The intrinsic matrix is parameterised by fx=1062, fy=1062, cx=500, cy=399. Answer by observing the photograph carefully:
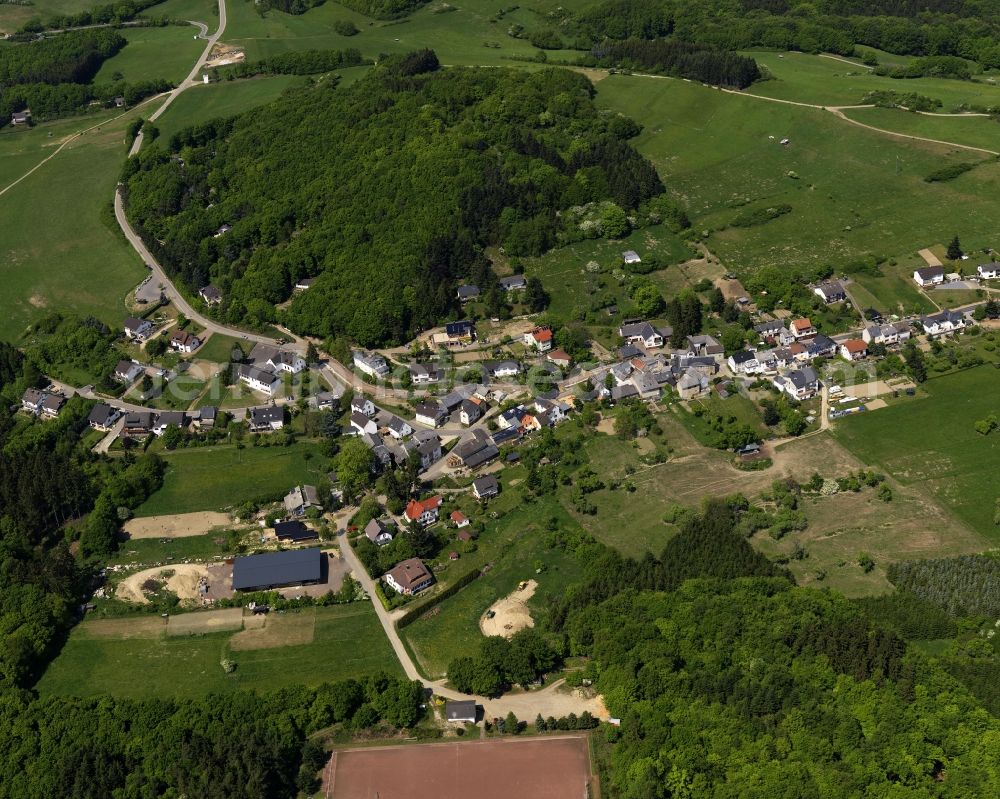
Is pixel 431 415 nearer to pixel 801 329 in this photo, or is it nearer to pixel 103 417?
pixel 103 417

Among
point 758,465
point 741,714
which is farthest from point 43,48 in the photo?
point 741,714

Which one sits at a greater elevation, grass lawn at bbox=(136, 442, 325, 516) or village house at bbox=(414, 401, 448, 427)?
village house at bbox=(414, 401, 448, 427)

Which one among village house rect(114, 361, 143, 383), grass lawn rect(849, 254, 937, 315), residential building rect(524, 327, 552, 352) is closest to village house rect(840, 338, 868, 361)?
grass lawn rect(849, 254, 937, 315)

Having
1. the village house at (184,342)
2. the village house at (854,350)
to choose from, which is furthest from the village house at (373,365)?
the village house at (854,350)

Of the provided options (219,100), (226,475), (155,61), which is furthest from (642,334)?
(155,61)

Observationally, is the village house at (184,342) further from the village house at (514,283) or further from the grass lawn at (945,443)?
the grass lawn at (945,443)

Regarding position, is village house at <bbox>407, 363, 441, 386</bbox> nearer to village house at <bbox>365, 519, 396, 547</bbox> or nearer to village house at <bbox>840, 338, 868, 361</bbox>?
village house at <bbox>365, 519, 396, 547</bbox>
